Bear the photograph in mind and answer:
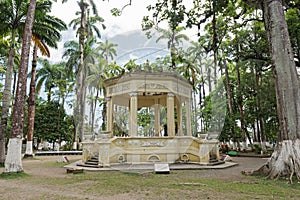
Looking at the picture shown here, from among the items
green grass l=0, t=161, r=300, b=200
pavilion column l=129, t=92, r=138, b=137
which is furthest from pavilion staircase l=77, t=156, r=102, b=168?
green grass l=0, t=161, r=300, b=200

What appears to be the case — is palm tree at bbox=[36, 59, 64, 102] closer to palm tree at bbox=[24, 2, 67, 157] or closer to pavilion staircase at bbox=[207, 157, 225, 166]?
palm tree at bbox=[24, 2, 67, 157]

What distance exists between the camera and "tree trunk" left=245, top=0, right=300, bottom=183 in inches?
345

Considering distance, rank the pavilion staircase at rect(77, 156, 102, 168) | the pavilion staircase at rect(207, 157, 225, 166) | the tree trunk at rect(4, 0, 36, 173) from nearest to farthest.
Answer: the tree trunk at rect(4, 0, 36, 173) < the pavilion staircase at rect(77, 156, 102, 168) < the pavilion staircase at rect(207, 157, 225, 166)

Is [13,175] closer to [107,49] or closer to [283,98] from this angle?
[283,98]

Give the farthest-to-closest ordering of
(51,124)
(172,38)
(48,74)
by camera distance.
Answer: (48,74)
(51,124)
(172,38)

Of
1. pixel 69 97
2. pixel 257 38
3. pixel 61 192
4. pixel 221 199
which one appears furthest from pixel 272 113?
pixel 69 97

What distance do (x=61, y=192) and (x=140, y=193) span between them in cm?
239

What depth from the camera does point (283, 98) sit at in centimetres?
947

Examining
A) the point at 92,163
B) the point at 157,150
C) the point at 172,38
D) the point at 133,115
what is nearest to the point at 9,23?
the point at 133,115

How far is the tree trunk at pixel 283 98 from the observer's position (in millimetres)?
8773

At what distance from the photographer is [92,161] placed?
46.6 feet

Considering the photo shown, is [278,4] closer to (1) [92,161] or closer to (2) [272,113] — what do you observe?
(1) [92,161]

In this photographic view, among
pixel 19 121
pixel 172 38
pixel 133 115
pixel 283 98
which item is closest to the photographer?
pixel 283 98

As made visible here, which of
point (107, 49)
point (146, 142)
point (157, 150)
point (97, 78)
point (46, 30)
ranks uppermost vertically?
point (107, 49)
